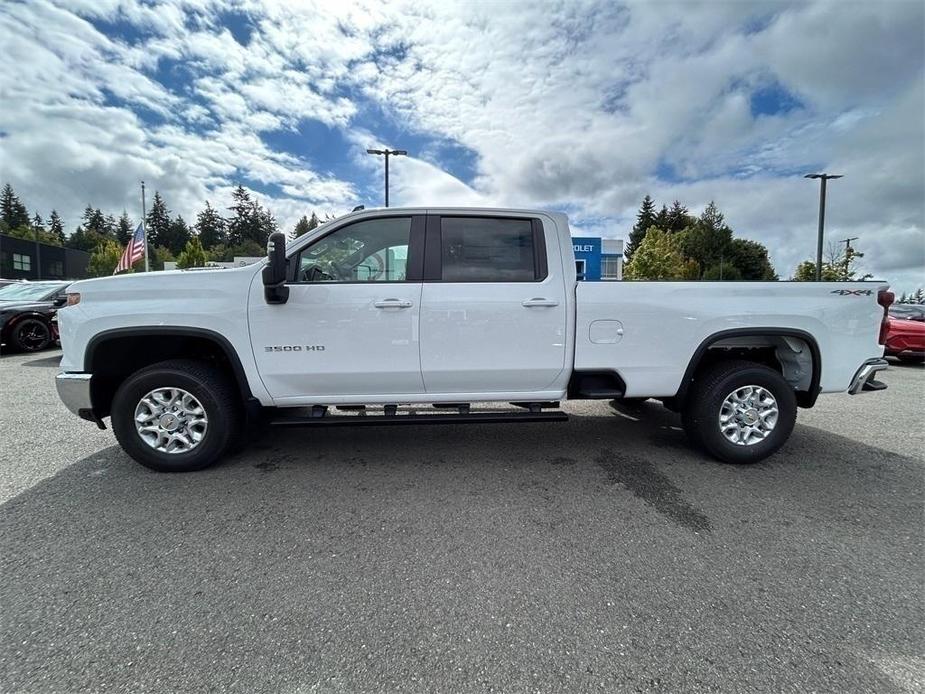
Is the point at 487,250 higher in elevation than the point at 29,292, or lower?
higher

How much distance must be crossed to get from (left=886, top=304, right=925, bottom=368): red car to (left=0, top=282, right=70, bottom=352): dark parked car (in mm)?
18465

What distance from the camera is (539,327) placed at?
3584 mm

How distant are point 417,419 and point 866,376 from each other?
3887mm

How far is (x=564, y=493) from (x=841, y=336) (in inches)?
110

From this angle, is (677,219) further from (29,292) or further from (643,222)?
(29,292)

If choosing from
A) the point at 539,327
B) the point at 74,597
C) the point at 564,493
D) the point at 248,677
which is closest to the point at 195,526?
the point at 74,597

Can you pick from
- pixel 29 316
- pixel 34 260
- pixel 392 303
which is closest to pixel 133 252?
pixel 29 316

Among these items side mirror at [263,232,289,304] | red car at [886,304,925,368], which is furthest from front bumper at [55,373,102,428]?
red car at [886,304,925,368]

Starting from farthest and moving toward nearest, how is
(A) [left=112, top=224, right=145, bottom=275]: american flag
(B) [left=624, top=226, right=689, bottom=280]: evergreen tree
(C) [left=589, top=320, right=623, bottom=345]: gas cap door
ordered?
(B) [left=624, top=226, right=689, bottom=280]: evergreen tree → (A) [left=112, top=224, right=145, bottom=275]: american flag → (C) [left=589, top=320, right=623, bottom=345]: gas cap door

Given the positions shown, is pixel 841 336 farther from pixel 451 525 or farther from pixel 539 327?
pixel 451 525

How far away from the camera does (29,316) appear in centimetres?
991

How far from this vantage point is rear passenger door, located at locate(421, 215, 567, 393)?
3527mm

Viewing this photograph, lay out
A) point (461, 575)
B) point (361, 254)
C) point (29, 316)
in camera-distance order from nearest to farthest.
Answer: point (461, 575), point (361, 254), point (29, 316)

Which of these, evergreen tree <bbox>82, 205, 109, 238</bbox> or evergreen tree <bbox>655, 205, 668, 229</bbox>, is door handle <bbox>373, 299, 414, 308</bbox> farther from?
evergreen tree <bbox>82, 205, 109, 238</bbox>
